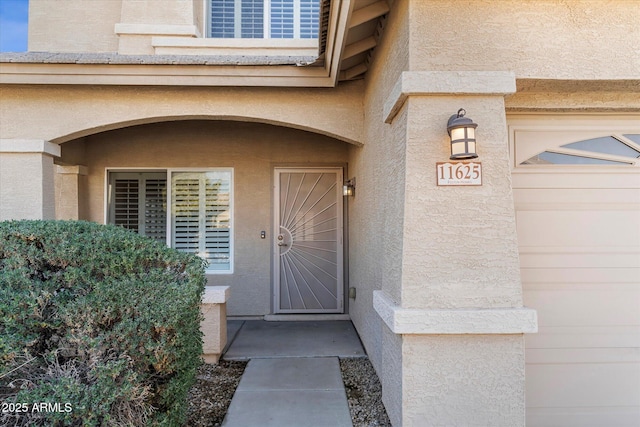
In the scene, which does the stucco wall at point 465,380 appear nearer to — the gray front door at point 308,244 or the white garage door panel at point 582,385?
the white garage door panel at point 582,385

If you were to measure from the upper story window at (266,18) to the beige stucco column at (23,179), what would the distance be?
4.39 metres

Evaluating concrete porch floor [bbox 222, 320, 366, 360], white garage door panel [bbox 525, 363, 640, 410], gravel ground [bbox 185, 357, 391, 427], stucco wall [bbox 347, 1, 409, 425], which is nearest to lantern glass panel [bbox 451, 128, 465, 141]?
stucco wall [bbox 347, 1, 409, 425]

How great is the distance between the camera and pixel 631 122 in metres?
3.38

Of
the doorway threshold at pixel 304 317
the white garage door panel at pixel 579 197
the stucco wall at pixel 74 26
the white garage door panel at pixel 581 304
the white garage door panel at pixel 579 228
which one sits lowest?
the doorway threshold at pixel 304 317

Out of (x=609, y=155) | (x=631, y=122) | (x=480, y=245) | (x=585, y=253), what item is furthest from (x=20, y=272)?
(x=631, y=122)

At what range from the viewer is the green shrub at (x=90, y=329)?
92.4 inches

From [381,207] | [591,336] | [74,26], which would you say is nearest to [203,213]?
[381,207]

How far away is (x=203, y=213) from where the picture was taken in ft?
22.2

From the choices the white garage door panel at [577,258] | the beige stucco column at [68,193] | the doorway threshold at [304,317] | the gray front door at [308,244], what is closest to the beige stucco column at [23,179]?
the beige stucco column at [68,193]

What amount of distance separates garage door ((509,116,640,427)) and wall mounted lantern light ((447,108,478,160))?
3.16ft

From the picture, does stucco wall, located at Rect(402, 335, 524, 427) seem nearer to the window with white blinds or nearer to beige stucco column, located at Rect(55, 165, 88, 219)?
the window with white blinds

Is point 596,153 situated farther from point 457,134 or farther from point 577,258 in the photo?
point 457,134

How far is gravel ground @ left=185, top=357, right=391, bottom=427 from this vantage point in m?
3.40

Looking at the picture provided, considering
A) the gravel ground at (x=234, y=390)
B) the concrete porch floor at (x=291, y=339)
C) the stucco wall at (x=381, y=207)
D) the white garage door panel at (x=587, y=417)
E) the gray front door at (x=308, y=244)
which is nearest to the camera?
the stucco wall at (x=381, y=207)
